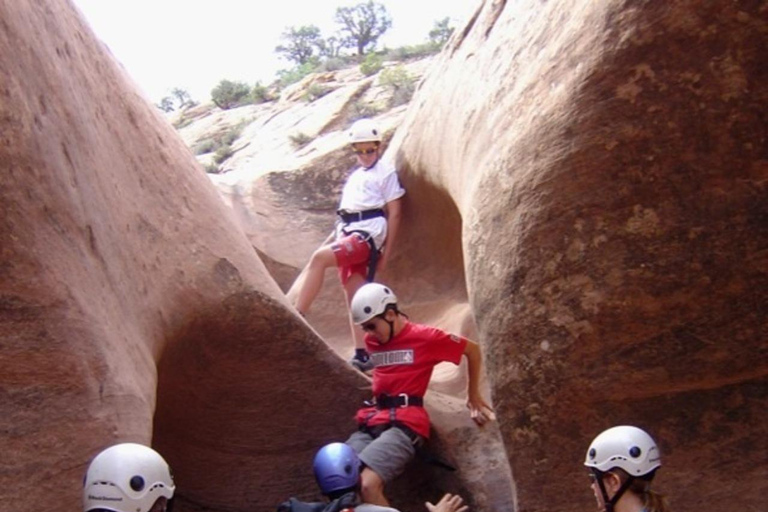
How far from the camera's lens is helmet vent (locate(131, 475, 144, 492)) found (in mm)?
4066

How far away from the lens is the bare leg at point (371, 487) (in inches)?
261

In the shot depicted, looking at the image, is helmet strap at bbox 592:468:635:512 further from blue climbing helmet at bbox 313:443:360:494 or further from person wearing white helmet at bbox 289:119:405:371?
person wearing white helmet at bbox 289:119:405:371

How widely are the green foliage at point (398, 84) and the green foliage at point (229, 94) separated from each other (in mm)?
8822

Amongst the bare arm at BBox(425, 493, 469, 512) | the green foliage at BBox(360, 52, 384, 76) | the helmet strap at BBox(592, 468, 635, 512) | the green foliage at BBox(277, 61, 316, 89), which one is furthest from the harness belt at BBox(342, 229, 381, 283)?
the green foliage at BBox(277, 61, 316, 89)

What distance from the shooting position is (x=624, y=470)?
14.8 feet

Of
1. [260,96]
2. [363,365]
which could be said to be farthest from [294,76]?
[363,365]

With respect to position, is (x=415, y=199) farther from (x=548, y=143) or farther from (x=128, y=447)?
(x=128, y=447)

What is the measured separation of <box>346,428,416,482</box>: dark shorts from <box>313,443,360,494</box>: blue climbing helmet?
861 mm

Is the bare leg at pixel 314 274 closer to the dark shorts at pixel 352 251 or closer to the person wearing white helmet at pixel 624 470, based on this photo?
the dark shorts at pixel 352 251

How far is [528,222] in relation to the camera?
6.01 m

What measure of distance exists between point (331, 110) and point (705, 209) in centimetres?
1139

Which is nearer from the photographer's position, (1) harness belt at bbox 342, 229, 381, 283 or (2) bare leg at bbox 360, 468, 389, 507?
(2) bare leg at bbox 360, 468, 389, 507

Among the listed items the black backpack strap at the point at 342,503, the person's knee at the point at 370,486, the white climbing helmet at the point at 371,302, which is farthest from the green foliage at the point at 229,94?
the black backpack strap at the point at 342,503

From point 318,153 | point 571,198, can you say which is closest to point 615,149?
point 571,198
